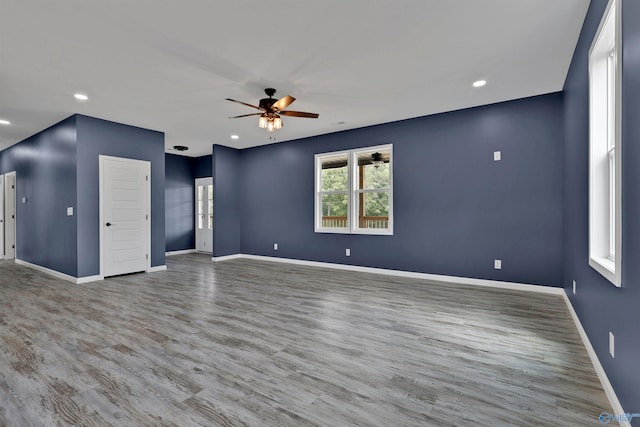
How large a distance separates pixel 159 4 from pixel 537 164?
15.6 ft

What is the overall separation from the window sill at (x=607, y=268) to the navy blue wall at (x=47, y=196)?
6.41m

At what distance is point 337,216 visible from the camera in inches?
250

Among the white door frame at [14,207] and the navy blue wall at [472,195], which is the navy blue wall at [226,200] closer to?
the navy blue wall at [472,195]

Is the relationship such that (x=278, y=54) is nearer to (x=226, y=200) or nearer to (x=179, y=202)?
(x=226, y=200)

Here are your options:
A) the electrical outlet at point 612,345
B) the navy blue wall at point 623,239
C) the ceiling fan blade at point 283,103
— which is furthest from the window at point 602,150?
the ceiling fan blade at point 283,103

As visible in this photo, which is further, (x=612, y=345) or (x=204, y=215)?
(x=204, y=215)

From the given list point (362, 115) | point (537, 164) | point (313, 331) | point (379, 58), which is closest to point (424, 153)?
point (362, 115)

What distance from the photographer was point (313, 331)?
2916 millimetres

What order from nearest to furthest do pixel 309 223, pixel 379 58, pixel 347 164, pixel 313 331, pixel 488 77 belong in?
pixel 313 331, pixel 379 58, pixel 488 77, pixel 347 164, pixel 309 223

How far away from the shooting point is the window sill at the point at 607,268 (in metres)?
1.70

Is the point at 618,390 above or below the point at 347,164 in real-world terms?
below

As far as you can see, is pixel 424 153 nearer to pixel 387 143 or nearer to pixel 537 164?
pixel 387 143

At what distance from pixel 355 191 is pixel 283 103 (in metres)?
2.70

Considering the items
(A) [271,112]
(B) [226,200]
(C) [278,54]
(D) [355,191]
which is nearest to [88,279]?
(B) [226,200]
